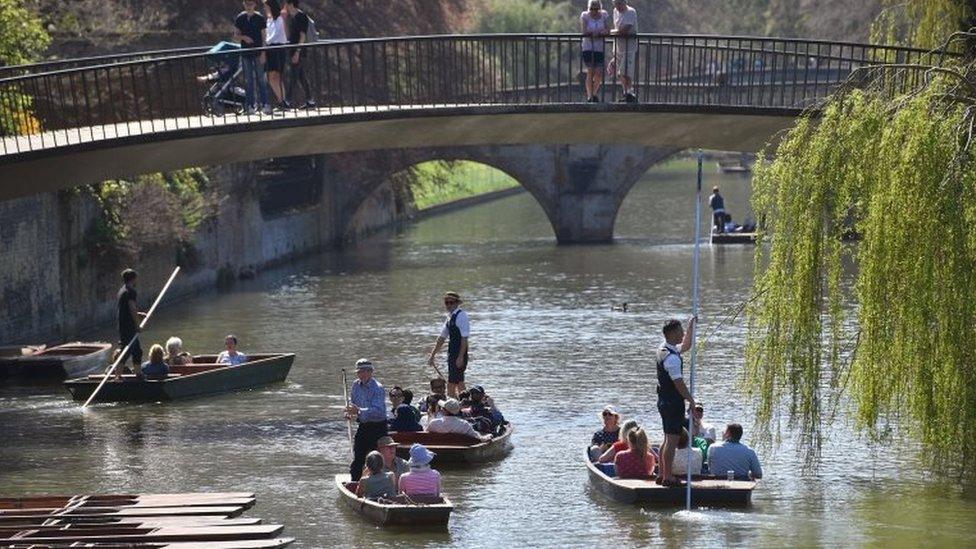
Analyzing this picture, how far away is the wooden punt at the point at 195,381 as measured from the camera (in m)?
26.2

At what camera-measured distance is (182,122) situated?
25281mm

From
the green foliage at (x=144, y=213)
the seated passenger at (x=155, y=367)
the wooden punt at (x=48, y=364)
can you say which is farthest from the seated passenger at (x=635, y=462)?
the green foliage at (x=144, y=213)

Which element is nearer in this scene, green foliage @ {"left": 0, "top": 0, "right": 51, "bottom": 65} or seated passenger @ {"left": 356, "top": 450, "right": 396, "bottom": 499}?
seated passenger @ {"left": 356, "top": 450, "right": 396, "bottom": 499}

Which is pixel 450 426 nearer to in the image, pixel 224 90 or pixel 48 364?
pixel 224 90

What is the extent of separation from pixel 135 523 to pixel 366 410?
3.06m

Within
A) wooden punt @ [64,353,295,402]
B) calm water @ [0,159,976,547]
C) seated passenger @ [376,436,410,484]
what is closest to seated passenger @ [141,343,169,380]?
wooden punt @ [64,353,295,402]

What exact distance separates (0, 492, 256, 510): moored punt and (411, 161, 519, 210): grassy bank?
35.2 m

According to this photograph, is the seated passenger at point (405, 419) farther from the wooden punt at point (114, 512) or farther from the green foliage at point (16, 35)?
the green foliage at point (16, 35)

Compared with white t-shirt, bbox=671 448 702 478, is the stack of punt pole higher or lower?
lower

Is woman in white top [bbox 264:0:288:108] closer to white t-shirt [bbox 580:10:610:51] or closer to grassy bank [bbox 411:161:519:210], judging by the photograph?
white t-shirt [bbox 580:10:610:51]

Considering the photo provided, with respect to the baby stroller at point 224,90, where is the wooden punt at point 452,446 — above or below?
below

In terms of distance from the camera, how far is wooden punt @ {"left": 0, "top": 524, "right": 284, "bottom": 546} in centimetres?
1645

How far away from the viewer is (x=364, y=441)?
19.8m

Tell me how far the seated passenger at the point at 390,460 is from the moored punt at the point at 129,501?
4.48ft
